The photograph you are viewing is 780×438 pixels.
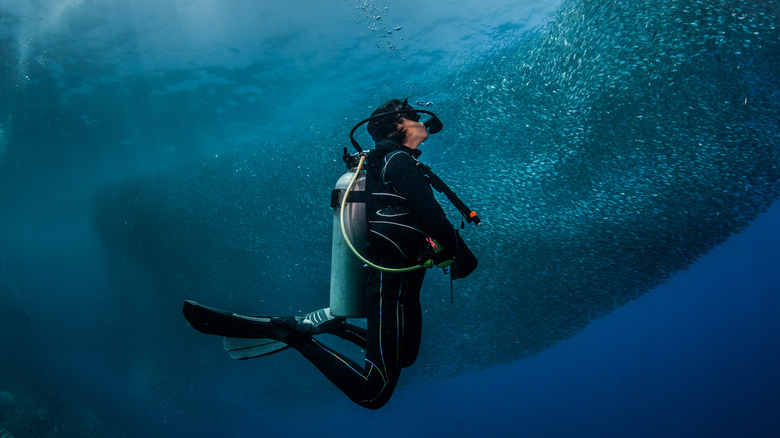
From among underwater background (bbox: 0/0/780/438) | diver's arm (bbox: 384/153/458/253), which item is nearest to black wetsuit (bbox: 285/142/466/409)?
diver's arm (bbox: 384/153/458/253)

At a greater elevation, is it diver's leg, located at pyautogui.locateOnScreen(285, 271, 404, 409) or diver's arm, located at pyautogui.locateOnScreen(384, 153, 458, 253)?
diver's arm, located at pyautogui.locateOnScreen(384, 153, 458, 253)

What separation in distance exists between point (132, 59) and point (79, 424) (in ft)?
66.3

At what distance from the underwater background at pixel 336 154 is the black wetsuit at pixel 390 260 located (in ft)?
30.2

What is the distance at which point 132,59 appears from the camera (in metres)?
13.8

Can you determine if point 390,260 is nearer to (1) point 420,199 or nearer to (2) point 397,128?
(1) point 420,199

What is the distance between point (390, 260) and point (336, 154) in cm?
1284

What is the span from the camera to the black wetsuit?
7.64ft

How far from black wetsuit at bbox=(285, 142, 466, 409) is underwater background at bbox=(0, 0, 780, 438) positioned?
30.2ft

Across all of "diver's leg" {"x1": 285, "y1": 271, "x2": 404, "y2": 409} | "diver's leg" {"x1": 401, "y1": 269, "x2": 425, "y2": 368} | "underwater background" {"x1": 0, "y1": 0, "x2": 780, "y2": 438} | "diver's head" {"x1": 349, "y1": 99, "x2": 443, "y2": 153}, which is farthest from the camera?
"underwater background" {"x1": 0, "y1": 0, "x2": 780, "y2": 438}

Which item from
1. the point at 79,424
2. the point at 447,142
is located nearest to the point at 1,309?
the point at 79,424

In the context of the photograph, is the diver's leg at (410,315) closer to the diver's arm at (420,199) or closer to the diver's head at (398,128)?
the diver's arm at (420,199)

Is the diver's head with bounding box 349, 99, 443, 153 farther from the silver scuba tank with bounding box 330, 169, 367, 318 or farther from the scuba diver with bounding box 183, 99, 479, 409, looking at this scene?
the silver scuba tank with bounding box 330, 169, 367, 318

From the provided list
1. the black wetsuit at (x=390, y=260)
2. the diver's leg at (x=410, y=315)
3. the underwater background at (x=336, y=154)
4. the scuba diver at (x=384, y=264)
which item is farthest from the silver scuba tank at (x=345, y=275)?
the underwater background at (x=336, y=154)

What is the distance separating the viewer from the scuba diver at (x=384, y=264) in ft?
7.72
